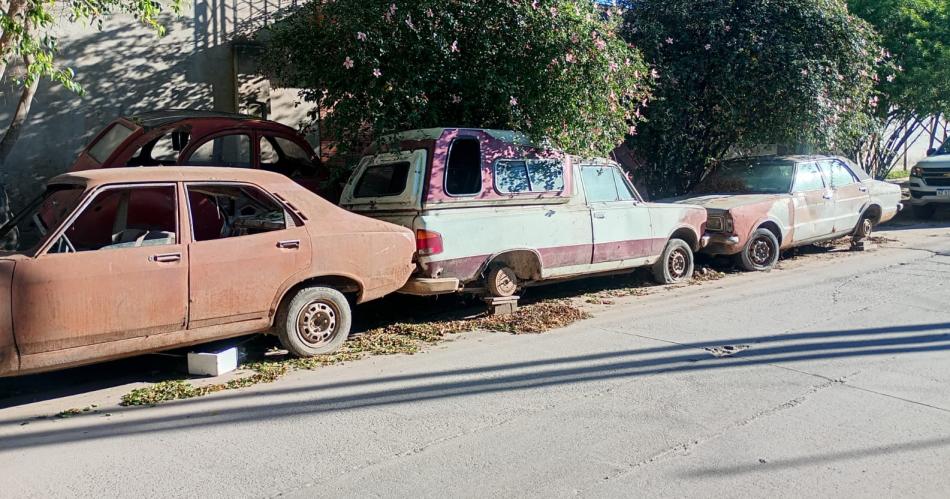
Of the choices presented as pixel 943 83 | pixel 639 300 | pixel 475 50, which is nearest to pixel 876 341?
pixel 639 300

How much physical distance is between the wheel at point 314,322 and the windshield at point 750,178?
7851 millimetres

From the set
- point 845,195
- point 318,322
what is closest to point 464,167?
point 318,322

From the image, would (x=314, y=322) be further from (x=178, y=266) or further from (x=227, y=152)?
(x=227, y=152)

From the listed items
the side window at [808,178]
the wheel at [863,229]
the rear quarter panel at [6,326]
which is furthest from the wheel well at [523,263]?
the wheel at [863,229]

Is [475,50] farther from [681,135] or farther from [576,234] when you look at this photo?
[681,135]

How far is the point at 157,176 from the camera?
6.28m

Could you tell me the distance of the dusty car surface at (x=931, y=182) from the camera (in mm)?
16922

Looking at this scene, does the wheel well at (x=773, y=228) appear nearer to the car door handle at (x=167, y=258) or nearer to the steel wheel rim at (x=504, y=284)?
the steel wheel rim at (x=504, y=284)

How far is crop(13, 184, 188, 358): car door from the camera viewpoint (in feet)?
17.7

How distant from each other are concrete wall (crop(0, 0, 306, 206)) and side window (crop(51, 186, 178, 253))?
4.46m

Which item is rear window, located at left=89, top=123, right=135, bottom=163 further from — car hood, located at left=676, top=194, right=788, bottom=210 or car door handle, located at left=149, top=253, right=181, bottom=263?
car hood, located at left=676, top=194, right=788, bottom=210

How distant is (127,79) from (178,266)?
7373 millimetres

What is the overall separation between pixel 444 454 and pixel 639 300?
5409 mm

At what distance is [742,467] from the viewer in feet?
14.6
